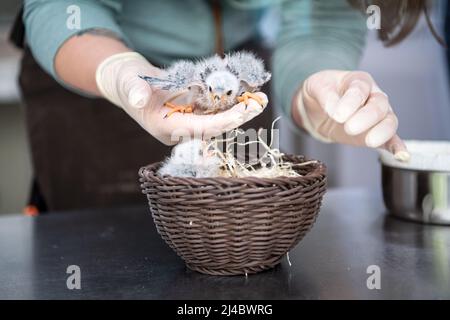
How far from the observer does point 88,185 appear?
64.7 inches

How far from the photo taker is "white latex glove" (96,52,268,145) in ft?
2.53

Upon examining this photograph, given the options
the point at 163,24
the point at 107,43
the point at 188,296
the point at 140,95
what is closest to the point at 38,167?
the point at 163,24

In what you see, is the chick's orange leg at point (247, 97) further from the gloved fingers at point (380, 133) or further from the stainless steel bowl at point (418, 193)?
the stainless steel bowl at point (418, 193)

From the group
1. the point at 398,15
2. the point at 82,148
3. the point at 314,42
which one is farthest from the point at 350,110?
the point at 82,148

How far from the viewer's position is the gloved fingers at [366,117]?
84 centimetres

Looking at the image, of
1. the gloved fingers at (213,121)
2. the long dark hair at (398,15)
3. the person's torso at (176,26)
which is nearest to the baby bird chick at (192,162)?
the gloved fingers at (213,121)

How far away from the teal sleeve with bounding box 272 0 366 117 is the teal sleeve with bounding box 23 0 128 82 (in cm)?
35

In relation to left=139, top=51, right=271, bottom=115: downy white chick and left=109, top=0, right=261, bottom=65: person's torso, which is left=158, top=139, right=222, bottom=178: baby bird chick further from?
left=109, top=0, right=261, bottom=65: person's torso

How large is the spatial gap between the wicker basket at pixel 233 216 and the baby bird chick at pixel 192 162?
0.09 ft

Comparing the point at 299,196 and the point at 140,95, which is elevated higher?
the point at 140,95

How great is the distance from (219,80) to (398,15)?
17.1 inches

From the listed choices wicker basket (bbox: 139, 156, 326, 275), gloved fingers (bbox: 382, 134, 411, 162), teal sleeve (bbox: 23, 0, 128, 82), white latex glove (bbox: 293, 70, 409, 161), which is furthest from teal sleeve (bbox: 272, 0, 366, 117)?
wicker basket (bbox: 139, 156, 326, 275)
